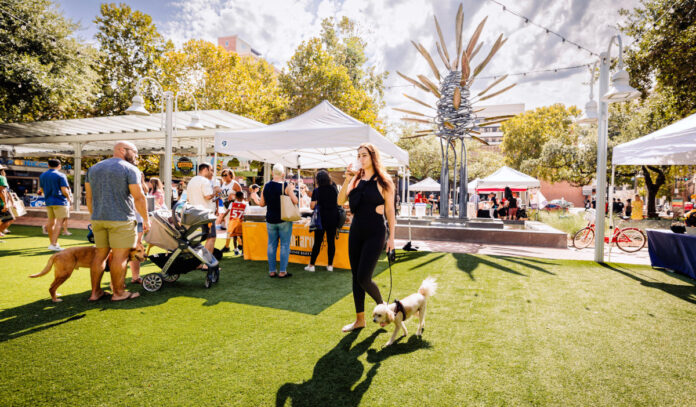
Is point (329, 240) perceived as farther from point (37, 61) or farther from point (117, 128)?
point (37, 61)

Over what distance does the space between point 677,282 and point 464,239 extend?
495cm

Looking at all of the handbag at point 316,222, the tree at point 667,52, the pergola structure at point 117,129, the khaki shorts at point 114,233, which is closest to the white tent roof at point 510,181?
the tree at point 667,52

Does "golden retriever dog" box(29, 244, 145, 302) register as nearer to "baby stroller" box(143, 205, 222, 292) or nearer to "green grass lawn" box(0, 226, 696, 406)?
"green grass lawn" box(0, 226, 696, 406)

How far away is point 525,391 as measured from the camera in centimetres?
241

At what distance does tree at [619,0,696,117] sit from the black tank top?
11671mm

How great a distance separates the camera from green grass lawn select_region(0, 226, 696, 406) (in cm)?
234

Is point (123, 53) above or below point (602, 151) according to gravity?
above

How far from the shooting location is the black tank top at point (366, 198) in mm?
3111

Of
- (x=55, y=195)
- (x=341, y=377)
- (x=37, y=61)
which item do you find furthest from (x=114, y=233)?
(x=37, y=61)

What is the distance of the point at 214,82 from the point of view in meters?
19.7

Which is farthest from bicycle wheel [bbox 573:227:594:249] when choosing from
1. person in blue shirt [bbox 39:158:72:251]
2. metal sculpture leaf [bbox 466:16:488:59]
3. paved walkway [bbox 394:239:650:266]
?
person in blue shirt [bbox 39:158:72:251]

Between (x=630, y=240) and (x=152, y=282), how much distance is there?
1103 centimetres

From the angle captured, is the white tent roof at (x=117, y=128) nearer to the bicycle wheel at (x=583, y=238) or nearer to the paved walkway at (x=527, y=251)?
the paved walkway at (x=527, y=251)

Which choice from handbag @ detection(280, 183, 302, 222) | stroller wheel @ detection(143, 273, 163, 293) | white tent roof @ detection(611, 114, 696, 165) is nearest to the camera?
stroller wheel @ detection(143, 273, 163, 293)
